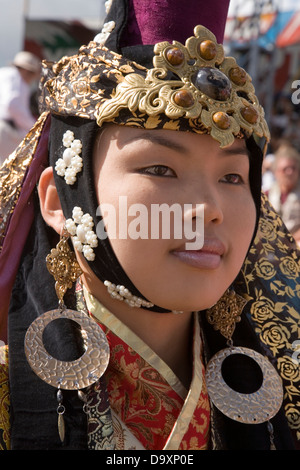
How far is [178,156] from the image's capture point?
6.32ft

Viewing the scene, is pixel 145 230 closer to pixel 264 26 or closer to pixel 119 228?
pixel 119 228

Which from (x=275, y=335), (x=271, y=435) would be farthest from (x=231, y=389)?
(x=275, y=335)

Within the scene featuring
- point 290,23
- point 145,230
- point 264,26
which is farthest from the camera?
point 290,23

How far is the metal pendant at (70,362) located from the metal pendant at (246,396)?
389 millimetres

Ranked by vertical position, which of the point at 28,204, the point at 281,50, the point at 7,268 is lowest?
the point at 281,50

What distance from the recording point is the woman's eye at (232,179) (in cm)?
204

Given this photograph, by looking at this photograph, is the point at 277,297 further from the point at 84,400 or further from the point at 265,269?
the point at 84,400

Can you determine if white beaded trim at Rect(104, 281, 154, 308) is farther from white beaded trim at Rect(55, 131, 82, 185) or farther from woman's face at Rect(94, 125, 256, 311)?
white beaded trim at Rect(55, 131, 82, 185)

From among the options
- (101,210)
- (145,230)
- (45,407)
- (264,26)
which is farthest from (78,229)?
(264,26)

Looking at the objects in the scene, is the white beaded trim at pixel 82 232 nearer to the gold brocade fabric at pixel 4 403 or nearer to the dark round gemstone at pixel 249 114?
the gold brocade fabric at pixel 4 403

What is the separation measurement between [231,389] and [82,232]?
66 cm

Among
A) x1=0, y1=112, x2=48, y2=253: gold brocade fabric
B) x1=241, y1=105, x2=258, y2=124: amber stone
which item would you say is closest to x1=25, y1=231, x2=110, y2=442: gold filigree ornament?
x1=0, y1=112, x2=48, y2=253: gold brocade fabric

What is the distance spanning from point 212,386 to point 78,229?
63 cm

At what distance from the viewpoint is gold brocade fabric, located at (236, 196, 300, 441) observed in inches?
92.2
